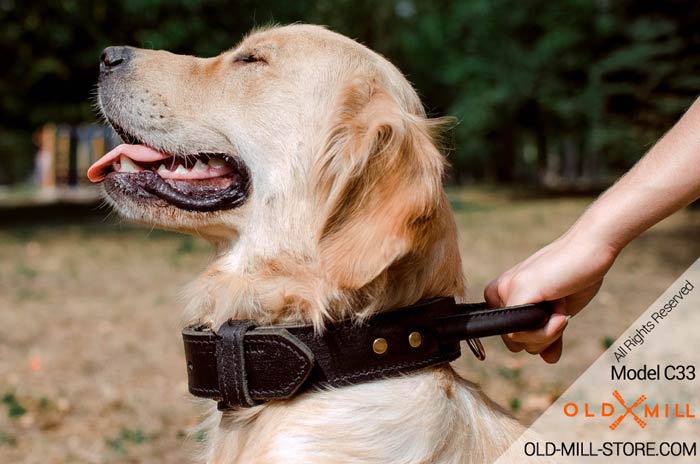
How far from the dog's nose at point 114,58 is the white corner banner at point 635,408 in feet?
8.47

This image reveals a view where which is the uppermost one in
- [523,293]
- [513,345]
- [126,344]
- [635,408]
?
[523,293]

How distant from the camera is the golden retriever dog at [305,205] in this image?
84.0 inches

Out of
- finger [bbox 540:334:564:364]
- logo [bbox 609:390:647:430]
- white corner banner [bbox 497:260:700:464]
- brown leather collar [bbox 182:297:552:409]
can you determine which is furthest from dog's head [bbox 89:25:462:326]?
logo [bbox 609:390:647:430]

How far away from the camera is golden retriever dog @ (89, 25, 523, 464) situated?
84.0 inches

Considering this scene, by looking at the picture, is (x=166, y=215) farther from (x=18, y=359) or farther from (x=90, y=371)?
(x=18, y=359)

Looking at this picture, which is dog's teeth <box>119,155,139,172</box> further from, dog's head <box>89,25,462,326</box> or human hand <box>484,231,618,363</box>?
human hand <box>484,231,618,363</box>

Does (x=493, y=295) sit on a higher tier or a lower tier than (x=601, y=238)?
lower

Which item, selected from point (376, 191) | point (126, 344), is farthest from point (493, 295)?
point (126, 344)

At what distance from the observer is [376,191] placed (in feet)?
7.46

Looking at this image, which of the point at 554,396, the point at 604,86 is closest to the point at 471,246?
the point at 604,86

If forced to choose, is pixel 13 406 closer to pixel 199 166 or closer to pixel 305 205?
pixel 199 166

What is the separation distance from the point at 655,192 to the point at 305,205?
1.20 metres

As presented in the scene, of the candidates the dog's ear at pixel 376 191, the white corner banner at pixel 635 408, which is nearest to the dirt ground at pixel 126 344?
the white corner banner at pixel 635 408

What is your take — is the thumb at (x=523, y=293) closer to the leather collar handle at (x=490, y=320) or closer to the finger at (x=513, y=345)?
the leather collar handle at (x=490, y=320)
